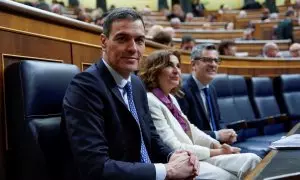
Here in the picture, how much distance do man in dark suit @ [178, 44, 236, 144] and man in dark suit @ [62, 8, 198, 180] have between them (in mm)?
655

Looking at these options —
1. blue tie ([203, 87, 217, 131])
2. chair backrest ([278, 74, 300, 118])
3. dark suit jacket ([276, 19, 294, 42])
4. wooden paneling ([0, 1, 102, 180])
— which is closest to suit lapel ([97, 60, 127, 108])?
wooden paneling ([0, 1, 102, 180])

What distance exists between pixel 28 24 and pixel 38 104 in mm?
261

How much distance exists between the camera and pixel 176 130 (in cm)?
124

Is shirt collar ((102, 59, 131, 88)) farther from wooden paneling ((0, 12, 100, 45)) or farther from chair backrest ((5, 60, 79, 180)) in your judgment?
wooden paneling ((0, 12, 100, 45))

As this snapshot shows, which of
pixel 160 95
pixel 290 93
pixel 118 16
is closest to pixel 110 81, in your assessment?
pixel 118 16

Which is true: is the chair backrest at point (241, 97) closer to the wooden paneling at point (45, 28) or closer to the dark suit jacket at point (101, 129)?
the wooden paneling at point (45, 28)

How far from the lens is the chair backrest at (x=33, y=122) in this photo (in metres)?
0.80

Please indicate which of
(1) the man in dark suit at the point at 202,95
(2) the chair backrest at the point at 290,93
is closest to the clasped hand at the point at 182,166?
(1) the man in dark suit at the point at 202,95

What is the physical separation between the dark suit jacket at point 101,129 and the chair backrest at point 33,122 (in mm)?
54

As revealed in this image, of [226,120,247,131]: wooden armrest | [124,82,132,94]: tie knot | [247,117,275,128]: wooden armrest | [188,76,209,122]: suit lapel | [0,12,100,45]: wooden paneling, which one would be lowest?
[247,117,275,128]: wooden armrest

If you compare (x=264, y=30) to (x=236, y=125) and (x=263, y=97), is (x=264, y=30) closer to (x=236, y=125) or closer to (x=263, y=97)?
(x=263, y=97)

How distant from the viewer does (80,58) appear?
1.24 meters

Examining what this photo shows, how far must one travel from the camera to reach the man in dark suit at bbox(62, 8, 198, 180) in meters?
0.74

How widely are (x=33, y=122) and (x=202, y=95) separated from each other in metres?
1.01
